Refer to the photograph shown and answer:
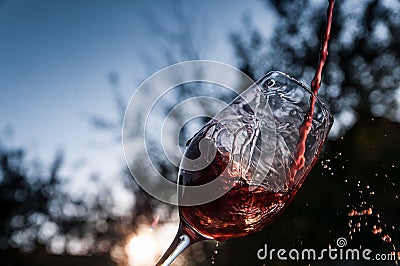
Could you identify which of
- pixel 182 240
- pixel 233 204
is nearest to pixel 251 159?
pixel 233 204

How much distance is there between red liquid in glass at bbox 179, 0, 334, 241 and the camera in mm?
968

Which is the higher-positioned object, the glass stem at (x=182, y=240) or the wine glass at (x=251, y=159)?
the wine glass at (x=251, y=159)

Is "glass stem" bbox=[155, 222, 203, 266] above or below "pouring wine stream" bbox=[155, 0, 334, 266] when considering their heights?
below

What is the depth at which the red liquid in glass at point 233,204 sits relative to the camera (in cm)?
97

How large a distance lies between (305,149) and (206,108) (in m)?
5.14

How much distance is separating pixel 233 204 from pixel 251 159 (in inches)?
3.6

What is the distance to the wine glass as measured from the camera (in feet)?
3.17

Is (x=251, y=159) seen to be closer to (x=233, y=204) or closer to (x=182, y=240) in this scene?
(x=233, y=204)

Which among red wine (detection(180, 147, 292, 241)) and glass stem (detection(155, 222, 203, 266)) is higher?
red wine (detection(180, 147, 292, 241))

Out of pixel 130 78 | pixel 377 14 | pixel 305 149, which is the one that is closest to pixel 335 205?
pixel 377 14

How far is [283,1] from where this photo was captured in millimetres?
6238

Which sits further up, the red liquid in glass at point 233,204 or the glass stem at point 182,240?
the red liquid in glass at point 233,204

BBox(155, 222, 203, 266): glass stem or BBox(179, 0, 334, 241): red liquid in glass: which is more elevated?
BBox(179, 0, 334, 241): red liquid in glass

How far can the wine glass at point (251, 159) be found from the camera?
965 mm
